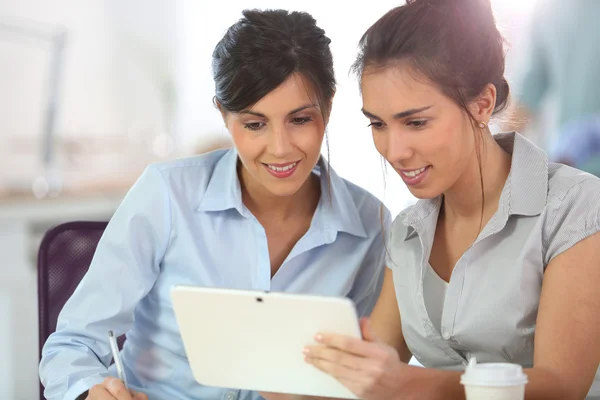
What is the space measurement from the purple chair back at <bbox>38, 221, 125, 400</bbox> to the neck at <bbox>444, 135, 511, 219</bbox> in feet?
2.45

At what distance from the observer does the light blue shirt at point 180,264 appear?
155cm

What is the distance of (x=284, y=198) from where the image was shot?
1.72 metres

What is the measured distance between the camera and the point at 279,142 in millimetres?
1517

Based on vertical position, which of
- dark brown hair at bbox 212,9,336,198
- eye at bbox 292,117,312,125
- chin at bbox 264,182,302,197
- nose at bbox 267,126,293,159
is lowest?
chin at bbox 264,182,302,197

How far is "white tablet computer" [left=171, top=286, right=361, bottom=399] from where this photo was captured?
3.35 ft

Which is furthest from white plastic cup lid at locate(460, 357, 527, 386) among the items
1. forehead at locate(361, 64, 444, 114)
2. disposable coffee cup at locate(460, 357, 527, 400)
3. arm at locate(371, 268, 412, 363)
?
arm at locate(371, 268, 412, 363)

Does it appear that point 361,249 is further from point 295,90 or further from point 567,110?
point 567,110

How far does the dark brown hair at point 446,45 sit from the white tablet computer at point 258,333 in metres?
0.47

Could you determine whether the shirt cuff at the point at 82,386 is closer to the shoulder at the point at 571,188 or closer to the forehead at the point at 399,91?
the forehead at the point at 399,91

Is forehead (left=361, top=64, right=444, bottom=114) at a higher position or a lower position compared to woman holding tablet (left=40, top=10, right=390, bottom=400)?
higher

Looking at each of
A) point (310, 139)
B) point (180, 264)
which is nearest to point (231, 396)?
point (180, 264)

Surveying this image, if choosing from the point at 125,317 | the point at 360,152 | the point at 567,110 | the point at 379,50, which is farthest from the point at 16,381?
the point at 379,50

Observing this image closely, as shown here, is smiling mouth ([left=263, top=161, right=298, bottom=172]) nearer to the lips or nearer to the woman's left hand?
the lips

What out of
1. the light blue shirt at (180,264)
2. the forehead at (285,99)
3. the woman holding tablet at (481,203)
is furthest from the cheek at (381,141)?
the light blue shirt at (180,264)
